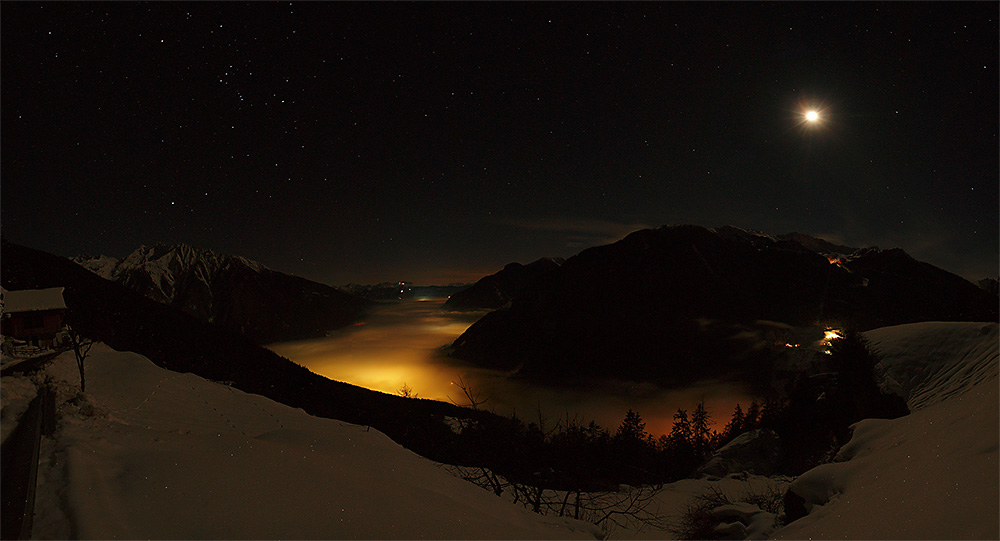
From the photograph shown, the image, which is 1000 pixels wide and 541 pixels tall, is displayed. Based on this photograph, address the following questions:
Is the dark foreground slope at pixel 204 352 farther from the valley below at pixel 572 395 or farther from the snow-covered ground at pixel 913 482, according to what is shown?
the valley below at pixel 572 395

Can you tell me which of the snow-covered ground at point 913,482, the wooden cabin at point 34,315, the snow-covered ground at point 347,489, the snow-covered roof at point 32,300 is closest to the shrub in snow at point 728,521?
the snow-covered ground at point 347,489

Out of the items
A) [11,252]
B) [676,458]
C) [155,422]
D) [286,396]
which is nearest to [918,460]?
[155,422]

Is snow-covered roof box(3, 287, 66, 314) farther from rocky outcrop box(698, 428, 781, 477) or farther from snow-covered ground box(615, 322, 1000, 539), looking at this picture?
rocky outcrop box(698, 428, 781, 477)

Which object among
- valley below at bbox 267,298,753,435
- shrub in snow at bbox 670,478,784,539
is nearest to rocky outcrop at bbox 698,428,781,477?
shrub in snow at bbox 670,478,784,539

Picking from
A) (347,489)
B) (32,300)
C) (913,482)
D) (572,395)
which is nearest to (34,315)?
(32,300)

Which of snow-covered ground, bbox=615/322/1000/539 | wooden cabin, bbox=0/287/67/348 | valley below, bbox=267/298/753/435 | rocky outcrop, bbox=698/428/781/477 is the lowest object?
valley below, bbox=267/298/753/435
